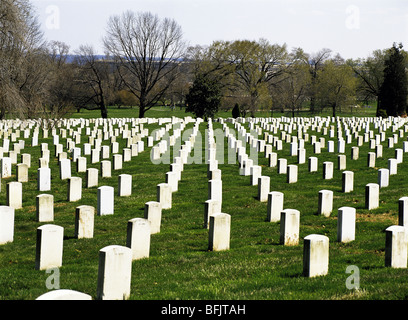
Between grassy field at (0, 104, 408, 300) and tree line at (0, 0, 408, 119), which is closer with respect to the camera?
grassy field at (0, 104, 408, 300)

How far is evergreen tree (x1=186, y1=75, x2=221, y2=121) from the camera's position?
5016 cm

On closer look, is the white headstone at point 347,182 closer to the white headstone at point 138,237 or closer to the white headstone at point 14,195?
the white headstone at point 138,237

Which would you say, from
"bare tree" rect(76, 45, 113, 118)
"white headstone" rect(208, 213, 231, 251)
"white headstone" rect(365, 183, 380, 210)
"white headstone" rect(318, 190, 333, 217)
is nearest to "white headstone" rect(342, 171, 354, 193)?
"white headstone" rect(365, 183, 380, 210)

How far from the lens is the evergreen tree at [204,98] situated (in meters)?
50.2

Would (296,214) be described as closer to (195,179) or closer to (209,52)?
(195,179)

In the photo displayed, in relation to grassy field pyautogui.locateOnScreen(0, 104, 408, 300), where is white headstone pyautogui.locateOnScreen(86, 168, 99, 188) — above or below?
above

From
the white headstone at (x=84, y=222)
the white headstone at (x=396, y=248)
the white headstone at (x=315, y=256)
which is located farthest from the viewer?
the white headstone at (x=84, y=222)

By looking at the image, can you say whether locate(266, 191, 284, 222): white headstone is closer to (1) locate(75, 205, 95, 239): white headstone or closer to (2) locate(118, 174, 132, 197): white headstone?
(1) locate(75, 205, 95, 239): white headstone

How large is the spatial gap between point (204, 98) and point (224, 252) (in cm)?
4229

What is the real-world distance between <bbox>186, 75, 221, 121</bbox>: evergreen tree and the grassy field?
34370 millimetres

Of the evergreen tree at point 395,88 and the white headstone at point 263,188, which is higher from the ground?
the evergreen tree at point 395,88

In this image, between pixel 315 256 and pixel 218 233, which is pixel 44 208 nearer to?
pixel 218 233

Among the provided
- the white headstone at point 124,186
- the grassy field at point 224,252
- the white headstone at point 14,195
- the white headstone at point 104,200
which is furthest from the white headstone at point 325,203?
the white headstone at point 14,195

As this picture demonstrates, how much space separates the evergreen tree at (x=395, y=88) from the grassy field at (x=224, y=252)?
1823 inches
